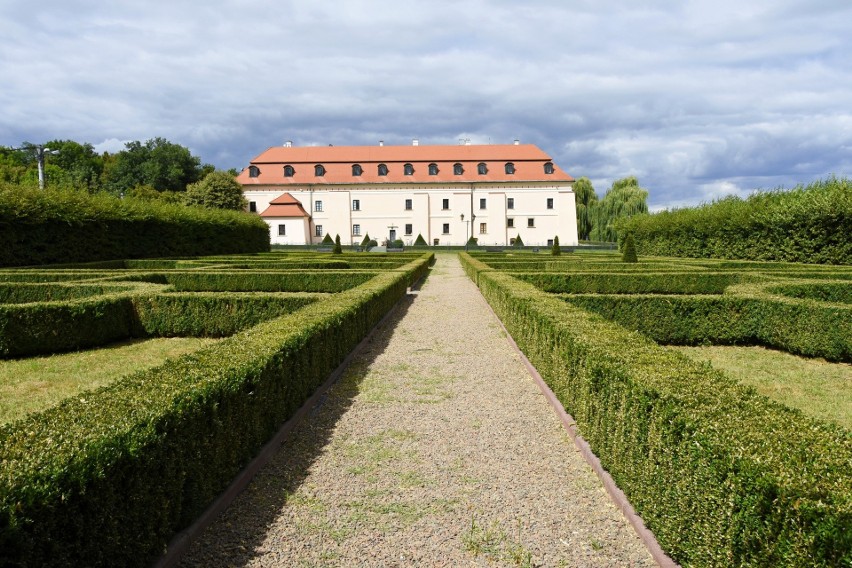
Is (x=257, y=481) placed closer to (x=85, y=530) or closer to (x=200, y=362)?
(x=200, y=362)

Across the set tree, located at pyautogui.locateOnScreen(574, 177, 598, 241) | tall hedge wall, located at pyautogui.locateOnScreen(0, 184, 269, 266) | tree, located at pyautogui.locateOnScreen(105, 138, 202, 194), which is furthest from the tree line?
tree, located at pyautogui.locateOnScreen(574, 177, 598, 241)

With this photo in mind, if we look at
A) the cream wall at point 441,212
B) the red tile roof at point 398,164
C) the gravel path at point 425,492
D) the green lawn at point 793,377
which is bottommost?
the green lawn at point 793,377

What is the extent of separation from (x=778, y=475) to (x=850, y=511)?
28 cm

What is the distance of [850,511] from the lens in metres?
1.85

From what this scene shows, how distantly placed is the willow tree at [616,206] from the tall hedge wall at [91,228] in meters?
35.6

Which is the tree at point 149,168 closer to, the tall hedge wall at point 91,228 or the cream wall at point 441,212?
the cream wall at point 441,212

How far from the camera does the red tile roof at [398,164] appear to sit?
4981cm

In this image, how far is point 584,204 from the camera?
53.8m

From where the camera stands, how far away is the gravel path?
2992 mm

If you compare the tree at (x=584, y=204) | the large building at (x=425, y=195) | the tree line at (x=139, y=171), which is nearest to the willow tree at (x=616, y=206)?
the tree at (x=584, y=204)

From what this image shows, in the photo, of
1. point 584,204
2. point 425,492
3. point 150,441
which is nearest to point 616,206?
point 584,204

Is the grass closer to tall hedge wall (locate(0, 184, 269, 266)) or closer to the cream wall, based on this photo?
tall hedge wall (locate(0, 184, 269, 266))

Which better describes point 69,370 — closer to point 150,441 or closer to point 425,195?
point 150,441

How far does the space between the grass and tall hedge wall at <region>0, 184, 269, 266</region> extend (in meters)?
11.6
